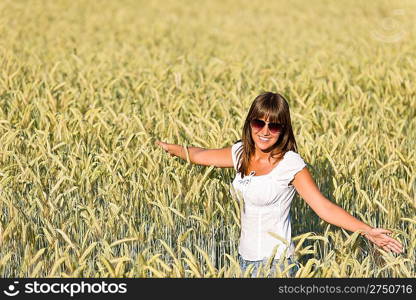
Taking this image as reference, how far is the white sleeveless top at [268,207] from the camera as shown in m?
3.45

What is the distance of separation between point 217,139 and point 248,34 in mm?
7671

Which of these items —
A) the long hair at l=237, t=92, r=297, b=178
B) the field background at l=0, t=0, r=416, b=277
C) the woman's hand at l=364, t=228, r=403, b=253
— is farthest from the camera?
the field background at l=0, t=0, r=416, b=277

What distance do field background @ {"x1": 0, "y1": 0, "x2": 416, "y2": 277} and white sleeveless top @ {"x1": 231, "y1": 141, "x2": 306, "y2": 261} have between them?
0.11 metres

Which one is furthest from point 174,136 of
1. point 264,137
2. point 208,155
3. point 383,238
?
point 383,238

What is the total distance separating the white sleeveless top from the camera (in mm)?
3453

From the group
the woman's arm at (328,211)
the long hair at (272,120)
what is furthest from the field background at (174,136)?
the long hair at (272,120)

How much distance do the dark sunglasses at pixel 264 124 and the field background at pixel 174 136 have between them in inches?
19.3

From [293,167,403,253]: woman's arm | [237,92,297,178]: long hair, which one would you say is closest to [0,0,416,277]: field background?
[293,167,403,253]: woman's arm

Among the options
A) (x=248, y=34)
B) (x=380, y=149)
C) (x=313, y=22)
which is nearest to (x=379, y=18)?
(x=313, y=22)

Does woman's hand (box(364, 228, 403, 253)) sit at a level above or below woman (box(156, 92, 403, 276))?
below

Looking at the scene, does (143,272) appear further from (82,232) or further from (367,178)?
(367,178)

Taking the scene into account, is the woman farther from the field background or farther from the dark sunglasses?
the field background

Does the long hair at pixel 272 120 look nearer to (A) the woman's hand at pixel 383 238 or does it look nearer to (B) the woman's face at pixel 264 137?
(B) the woman's face at pixel 264 137

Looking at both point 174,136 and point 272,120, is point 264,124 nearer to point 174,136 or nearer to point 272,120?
point 272,120
